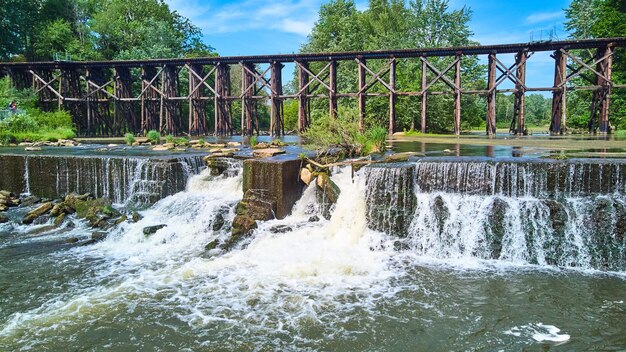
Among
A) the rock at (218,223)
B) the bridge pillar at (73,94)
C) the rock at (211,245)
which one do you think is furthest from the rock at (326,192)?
the bridge pillar at (73,94)

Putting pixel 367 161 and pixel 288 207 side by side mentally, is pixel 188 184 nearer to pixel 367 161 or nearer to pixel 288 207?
pixel 288 207

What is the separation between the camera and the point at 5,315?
5965 mm

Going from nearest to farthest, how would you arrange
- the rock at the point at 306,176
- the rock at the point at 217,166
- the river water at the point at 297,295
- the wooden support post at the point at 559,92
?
1. the river water at the point at 297,295
2. the rock at the point at 306,176
3. the rock at the point at 217,166
4. the wooden support post at the point at 559,92

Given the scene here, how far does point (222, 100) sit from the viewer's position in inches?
1107

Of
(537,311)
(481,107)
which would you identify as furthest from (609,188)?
(481,107)

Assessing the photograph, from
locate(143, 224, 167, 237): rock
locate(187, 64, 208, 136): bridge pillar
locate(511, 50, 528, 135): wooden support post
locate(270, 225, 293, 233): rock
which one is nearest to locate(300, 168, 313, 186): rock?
locate(270, 225, 293, 233): rock

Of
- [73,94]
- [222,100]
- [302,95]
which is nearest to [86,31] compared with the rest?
[73,94]

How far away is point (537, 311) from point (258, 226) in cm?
559

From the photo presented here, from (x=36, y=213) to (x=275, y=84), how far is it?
17.2m

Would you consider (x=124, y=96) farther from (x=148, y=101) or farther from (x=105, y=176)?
(x=105, y=176)

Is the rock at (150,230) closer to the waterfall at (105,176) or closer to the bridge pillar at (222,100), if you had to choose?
the waterfall at (105,176)

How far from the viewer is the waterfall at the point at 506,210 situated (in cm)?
790

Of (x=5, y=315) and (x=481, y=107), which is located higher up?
(x=481, y=107)

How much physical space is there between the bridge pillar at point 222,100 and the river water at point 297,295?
1847 centimetres
